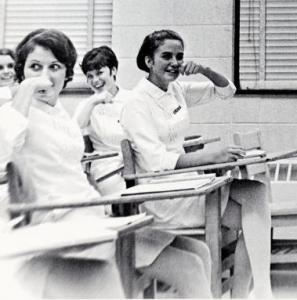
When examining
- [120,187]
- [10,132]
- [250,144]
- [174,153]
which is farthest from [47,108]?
[250,144]

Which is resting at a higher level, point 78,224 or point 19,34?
point 19,34

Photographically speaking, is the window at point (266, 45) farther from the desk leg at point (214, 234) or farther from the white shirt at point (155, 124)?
the desk leg at point (214, 234)

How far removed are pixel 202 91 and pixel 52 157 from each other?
1127mm

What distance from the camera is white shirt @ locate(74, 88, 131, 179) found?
101 inches

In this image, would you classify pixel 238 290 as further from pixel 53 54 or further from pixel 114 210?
pixel 53 54

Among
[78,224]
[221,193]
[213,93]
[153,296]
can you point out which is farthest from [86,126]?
[78,224]

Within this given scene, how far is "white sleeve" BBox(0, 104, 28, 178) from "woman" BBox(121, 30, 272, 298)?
0.64 metres

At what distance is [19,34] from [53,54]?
5.96 feet

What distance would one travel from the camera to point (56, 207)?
1121mm

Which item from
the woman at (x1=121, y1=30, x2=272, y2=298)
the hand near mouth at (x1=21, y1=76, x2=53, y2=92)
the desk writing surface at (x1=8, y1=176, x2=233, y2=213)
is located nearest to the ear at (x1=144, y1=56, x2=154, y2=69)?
the woman at (x1=121, y1=30, x2=272, y2=298)

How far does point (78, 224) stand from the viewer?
101 cm

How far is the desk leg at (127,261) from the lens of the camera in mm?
1164

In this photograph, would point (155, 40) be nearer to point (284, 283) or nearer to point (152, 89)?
point (152, 89)

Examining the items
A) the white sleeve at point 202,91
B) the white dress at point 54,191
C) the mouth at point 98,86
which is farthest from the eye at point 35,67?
the mouth at point 98,86
